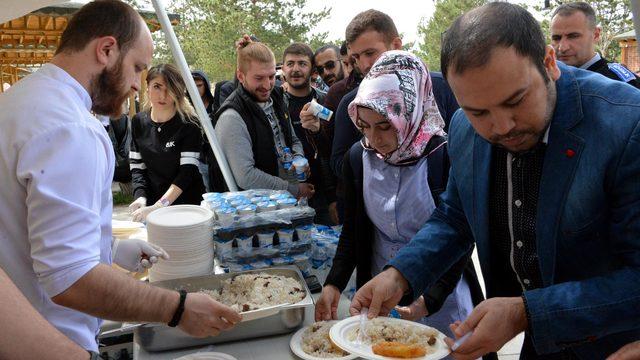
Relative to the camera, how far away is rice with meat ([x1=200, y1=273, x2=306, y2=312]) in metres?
1.67

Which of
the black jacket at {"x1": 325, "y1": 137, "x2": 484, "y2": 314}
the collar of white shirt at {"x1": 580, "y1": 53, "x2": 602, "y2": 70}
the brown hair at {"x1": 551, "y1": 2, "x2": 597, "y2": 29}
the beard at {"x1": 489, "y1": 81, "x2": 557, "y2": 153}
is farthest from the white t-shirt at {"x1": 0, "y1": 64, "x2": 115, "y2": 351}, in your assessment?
the brown hair at {"x1": 551, "y1": 2, "x2": 597, "y2": 29}

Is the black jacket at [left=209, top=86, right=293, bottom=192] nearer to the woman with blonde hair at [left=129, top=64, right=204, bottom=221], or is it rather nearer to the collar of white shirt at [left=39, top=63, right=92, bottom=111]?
the woman with blonde hair at [left=129, top=64, right=204, bottom=221]

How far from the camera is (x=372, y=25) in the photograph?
280cm

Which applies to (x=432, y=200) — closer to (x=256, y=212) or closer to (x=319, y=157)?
(x=256, y=212)

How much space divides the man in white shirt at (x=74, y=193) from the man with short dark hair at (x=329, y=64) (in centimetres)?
293

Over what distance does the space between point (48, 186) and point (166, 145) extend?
6.81 feet

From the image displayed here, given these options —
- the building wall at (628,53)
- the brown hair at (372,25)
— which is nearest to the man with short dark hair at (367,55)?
the brown hair at (372,25)

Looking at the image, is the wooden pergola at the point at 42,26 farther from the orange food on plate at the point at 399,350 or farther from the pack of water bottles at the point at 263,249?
the orange food on plate at the point at 399,350

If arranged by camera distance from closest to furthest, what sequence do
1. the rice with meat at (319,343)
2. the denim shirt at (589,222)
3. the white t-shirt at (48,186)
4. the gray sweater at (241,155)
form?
the denim shirt at (589,222)
the white t-shirt at (48,186)
the rice with meat at (319,343)
the gray sweater at (241,155)

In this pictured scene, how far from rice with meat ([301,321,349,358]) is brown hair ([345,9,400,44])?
1.78 meters

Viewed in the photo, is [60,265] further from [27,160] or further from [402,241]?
[402,241]

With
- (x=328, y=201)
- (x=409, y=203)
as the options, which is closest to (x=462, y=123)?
(x=409, y=203)

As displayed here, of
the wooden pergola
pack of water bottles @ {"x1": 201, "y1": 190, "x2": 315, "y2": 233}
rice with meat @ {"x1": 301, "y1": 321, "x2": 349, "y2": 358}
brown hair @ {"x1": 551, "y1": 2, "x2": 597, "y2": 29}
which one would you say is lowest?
rice with meat @ {"x1": 301, "y1": 321, "x2": 349, "y2": 358}

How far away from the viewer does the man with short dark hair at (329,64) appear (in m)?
4.41
